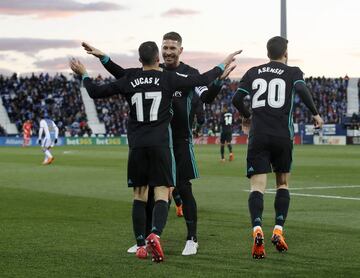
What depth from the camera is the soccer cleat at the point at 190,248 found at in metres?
8.48

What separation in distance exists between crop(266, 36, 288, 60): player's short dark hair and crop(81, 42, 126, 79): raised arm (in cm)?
167

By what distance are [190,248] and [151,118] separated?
1.52 m

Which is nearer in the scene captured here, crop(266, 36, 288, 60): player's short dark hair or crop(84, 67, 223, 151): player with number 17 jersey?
crop(84, 67, 223, 151): player with number 17 jersey

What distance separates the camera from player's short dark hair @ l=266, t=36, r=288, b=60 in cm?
872

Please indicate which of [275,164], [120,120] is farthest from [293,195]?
[120,120]

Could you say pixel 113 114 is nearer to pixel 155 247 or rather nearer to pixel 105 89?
pixel 105 89

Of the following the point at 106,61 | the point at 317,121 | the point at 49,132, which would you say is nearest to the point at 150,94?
the point at 106,61

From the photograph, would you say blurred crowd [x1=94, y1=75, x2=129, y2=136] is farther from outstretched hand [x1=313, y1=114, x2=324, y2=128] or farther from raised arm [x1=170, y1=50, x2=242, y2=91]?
raised arm [x1=170, y1=50, x2=242, y2=91]

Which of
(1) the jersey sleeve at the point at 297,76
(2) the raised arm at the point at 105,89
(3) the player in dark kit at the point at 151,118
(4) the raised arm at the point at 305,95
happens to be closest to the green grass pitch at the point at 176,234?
(3) the player in dark kit at the point at 151,118

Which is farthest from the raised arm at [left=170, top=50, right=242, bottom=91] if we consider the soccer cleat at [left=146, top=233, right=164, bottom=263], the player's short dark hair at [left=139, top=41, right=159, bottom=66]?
the soccer cleat at [left=146, top=233, right=164, bottom=263]

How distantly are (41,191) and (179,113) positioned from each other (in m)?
9.78

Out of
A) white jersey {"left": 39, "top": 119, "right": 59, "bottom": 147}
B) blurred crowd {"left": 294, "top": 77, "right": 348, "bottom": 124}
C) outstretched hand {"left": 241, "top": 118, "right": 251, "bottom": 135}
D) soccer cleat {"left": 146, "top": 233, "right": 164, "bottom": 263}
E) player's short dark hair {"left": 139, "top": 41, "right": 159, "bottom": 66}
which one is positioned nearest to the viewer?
soccer cleat {"left": 146, "top": 233, "right": 164, "bottom": 263}

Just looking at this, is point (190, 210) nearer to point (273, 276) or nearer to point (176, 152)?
point (176, 152)

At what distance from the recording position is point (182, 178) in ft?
29.1
